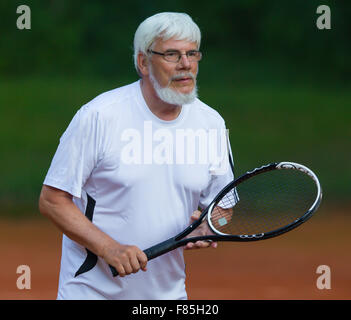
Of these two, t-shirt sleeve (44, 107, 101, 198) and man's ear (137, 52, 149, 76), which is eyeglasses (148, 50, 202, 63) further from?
t-shirt sleeve (44, 107, 101, 198)

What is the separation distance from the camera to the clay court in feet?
21.0

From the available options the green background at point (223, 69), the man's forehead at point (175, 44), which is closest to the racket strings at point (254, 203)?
the man's forehead at point (175, 44)

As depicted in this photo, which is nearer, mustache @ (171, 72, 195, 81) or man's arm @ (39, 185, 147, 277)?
man's arm @ (39, 185, 147, 277)

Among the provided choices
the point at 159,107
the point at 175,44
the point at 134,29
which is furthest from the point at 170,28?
the point at 134,29

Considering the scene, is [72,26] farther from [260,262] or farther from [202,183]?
[202,183]

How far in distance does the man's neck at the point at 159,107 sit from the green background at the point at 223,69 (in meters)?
7.70

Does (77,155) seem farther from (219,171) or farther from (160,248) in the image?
(219,171)

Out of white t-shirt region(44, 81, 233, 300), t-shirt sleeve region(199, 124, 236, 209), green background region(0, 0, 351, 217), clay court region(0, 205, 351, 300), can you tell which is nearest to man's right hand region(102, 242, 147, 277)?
→ white t-shirt region(44, 81, 233, 300)

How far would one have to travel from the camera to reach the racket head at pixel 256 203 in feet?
11.0

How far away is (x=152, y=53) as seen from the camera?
11.2ft

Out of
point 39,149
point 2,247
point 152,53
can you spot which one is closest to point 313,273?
point 2,247

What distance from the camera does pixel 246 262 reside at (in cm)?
746

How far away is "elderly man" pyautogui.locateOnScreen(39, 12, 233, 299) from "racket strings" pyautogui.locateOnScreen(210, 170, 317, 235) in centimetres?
13
